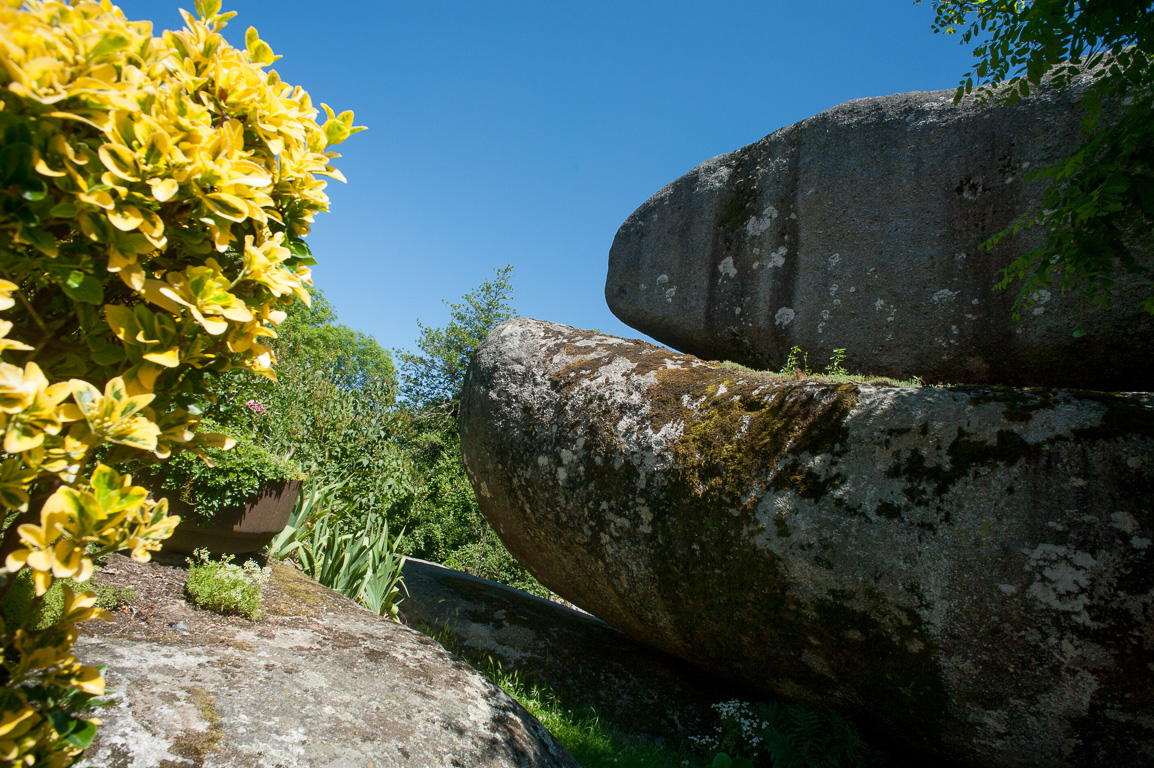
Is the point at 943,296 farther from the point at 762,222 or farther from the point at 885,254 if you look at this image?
the point at 762,222

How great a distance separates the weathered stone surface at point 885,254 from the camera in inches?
191

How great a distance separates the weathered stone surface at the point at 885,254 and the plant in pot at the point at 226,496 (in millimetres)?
4833

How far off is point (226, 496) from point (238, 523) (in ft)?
0.87

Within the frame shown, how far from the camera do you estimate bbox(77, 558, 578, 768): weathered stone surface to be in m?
1.99

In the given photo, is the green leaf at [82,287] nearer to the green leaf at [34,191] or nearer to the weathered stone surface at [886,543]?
the green leaf at [34,191]

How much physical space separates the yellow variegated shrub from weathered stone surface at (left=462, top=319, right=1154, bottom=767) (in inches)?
117

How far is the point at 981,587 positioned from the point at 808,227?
4.29 meters

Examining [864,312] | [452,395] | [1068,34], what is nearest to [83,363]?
[1068,34]

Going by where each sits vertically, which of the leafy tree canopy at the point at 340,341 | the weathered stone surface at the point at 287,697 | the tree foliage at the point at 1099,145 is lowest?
the weathered stone surface at the point at 287,697

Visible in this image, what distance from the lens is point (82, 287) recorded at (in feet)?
3.76

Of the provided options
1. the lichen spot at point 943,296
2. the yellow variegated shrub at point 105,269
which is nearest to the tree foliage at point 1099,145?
the lichen spot at point 943,296

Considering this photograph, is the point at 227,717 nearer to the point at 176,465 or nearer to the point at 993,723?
the point at 176,465

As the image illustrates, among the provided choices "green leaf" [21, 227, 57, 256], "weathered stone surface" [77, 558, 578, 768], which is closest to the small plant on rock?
"weathered stone surface" [77, 558, 578, 768]

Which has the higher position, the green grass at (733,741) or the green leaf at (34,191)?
the green leaf at (34,191)
